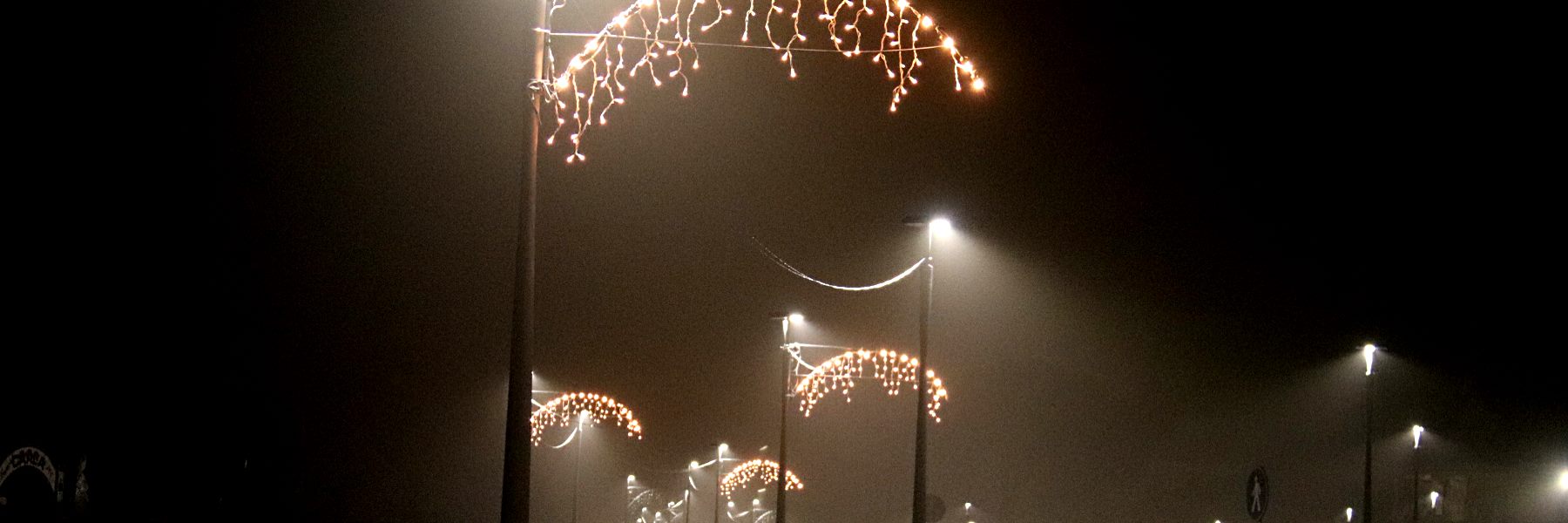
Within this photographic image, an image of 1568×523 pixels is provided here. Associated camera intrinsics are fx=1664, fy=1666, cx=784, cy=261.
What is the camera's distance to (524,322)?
12.6 m

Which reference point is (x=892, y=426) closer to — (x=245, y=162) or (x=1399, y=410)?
(x=1399, y=410)

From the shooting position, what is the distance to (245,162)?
58.2 feet

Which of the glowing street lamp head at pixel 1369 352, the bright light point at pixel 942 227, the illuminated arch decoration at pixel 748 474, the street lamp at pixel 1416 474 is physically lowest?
the illuminated arch decoration at pixel 748 474

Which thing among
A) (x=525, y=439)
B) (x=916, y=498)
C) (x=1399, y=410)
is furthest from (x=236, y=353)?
(x=1399, y=410)

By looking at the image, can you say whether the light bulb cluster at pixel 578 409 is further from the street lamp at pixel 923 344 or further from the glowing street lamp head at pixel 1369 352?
the glowing street lamp head at pixel 1369 352

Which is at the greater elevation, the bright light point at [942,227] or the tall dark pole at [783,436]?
the bright light point at [942,227]

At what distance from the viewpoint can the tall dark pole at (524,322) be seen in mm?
12203

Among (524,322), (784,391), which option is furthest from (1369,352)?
(524,322)

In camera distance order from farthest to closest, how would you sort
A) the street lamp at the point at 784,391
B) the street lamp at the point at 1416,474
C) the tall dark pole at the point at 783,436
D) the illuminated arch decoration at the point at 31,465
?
the street lamp at the point at 1416,474, the street lamp at the point at 784,391, the tall dark pole at the point at 783,436, the illuminated arch decoration at the point at 31,465

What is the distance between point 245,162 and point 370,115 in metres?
2.69

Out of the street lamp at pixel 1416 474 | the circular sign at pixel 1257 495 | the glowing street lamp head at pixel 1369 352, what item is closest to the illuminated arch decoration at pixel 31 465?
the circular sign at pixel 1257 495

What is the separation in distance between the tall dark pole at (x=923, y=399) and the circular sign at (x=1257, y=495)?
938cm

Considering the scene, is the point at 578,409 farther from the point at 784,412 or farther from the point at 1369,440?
the point at 1369,440

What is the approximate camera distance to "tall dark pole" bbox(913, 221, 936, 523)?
25.2 m
